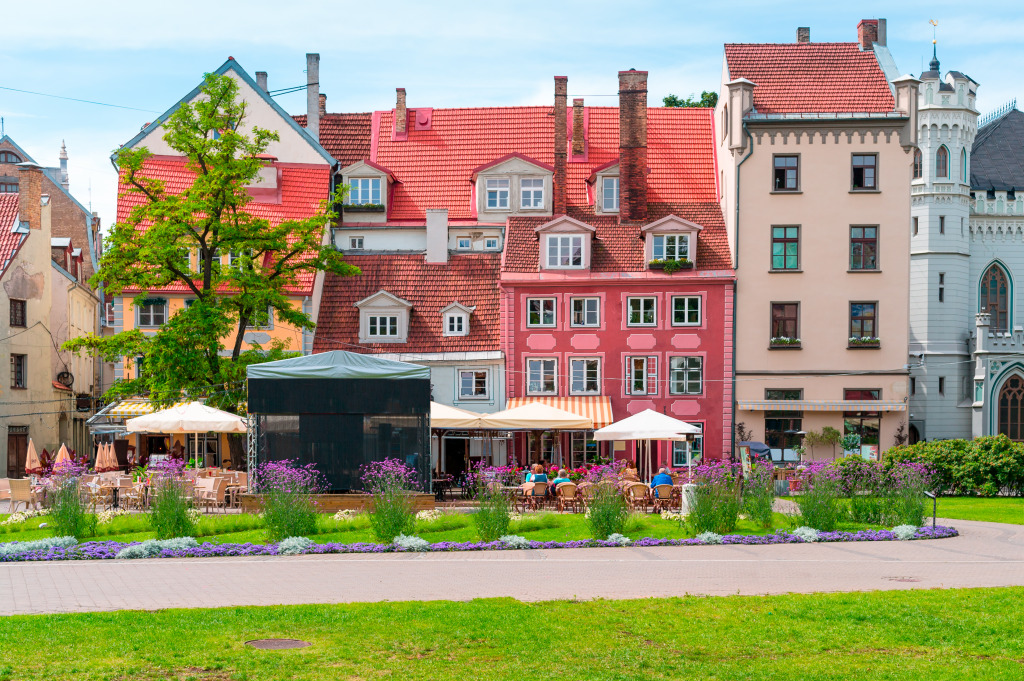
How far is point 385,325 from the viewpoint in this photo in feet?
154

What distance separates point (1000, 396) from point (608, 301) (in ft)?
70.6

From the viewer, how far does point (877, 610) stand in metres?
14.4

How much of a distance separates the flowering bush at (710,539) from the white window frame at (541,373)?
23.8m

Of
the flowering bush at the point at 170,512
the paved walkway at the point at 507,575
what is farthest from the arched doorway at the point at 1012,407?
the flowering bush at the point at 170,512

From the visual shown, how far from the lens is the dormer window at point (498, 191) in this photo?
51.1 meters

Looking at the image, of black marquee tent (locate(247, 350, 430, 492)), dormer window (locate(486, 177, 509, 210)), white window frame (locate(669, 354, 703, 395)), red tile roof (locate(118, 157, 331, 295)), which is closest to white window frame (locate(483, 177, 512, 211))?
dormer window (locate(486, 177, 509, 210))

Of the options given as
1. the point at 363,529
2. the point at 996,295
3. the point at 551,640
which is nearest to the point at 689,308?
the point at 996,295

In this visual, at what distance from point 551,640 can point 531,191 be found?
39302 mm

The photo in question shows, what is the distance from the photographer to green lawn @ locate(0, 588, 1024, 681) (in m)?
11.1

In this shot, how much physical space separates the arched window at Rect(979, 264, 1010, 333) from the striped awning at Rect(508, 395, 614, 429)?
82.6 ft

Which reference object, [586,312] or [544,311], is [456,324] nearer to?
[544,311]

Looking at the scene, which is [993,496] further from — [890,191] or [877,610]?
[877,610]

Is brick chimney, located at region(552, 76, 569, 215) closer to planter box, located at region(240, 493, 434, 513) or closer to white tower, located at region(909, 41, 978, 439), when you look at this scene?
white tower, located at region(909, 41, 978, 439)

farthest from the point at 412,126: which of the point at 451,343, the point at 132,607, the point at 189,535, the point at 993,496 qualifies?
the point at 132,607
